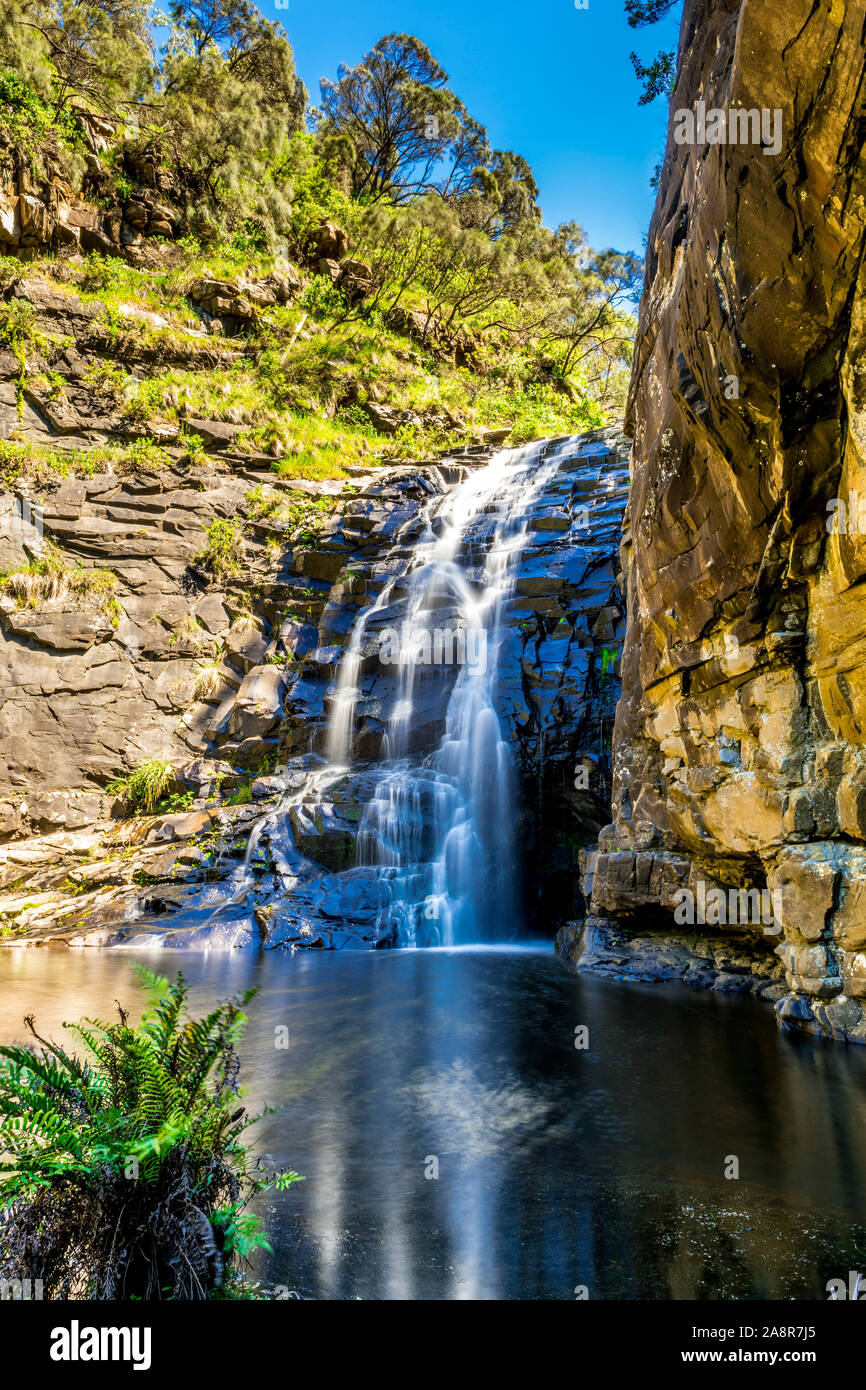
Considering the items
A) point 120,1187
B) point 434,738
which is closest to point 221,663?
point 434,738

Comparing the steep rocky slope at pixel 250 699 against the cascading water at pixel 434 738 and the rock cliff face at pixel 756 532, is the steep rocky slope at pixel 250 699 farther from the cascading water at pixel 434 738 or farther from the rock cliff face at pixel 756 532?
the rock cliff face at pixel 756 532

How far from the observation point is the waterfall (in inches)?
564

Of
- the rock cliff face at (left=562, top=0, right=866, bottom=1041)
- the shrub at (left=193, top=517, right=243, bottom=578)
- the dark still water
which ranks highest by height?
the shrub at (left=193, top=517, right=243, bottom=578)

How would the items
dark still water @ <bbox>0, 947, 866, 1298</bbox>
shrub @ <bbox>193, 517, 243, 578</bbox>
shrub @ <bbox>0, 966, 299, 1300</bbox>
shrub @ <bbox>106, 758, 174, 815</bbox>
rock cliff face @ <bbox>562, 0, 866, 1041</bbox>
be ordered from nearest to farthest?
shrub @ <bbox>0, 966, 299, 1300</bbox> < dark still water @ <bbox>0, 947, 866, 1298</bbox> < rock cliff face @ <bbox>562, 0, 866, 1041</bbox> < shrub @ <bbox>106, 758, 174, 815</bbox> < shrub @ <bbox>193, 517, 243, 578</bbox>

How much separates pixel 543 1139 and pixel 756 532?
19.9 ft

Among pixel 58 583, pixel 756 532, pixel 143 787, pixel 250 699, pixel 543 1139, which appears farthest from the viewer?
pixel 250 699

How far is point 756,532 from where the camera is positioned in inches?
306

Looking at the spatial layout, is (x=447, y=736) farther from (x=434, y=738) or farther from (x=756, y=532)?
(x=756, y=532)

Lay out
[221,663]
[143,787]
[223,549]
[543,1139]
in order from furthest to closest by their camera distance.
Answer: [223,549] < [221,663] < [143,787] < [543,1139]

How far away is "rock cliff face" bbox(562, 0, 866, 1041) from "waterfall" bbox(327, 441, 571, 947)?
3.83m

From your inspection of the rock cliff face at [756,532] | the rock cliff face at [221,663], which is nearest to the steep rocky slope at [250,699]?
the rock cliff face at [221,663]

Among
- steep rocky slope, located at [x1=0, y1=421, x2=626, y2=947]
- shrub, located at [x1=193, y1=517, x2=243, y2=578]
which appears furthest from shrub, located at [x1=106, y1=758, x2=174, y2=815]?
shrub, located at [x1=193, y1=517, x2=243, y2=578]

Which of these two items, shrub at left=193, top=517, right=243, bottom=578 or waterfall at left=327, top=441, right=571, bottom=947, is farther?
shrub at left=193, top=517, right=243, bottom=578

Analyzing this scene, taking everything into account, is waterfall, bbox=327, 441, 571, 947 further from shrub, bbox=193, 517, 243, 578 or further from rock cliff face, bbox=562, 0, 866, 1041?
shrub, bbox=193, 517, 243, 578
